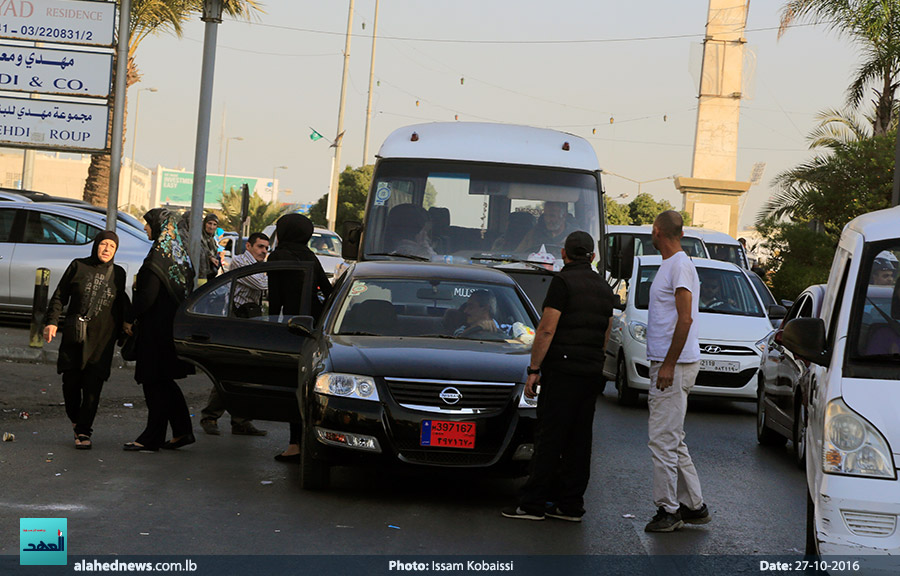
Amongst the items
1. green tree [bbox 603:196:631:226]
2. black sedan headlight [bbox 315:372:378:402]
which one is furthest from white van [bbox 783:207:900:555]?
green tree [bbox 603:196:631:226]

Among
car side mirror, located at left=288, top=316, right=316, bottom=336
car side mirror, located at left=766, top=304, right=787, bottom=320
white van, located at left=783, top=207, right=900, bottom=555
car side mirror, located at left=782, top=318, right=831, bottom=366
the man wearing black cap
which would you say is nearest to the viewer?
white van, located at left=783, top=207, right=900, bottom=555

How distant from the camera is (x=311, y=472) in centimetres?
836

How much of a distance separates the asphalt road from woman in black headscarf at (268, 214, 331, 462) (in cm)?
121

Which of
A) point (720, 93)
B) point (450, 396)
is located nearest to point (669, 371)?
point (450, 396)

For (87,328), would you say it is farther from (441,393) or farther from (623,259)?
(623,259)

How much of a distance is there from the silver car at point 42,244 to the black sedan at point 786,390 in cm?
951

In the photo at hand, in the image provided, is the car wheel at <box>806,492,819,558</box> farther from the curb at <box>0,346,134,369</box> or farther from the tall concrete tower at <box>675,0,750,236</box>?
the tall concrete tower at <box>675,0,750,236</box>

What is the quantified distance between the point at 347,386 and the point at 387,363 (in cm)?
30

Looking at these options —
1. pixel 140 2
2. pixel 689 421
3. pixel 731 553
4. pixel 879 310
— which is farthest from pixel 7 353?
pixel 140 2

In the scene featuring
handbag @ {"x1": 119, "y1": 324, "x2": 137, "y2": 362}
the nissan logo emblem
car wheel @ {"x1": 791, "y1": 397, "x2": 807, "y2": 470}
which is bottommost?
car wheel @ {"x1": 791, "y1": 397, "x2": 807, "y2": 470}

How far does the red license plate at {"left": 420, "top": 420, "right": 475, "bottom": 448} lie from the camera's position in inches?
309

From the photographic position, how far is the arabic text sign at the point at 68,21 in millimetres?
16156

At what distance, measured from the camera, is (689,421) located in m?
14.0

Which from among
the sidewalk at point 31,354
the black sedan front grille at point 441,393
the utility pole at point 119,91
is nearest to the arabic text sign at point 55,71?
the utility pole at point 119,91
